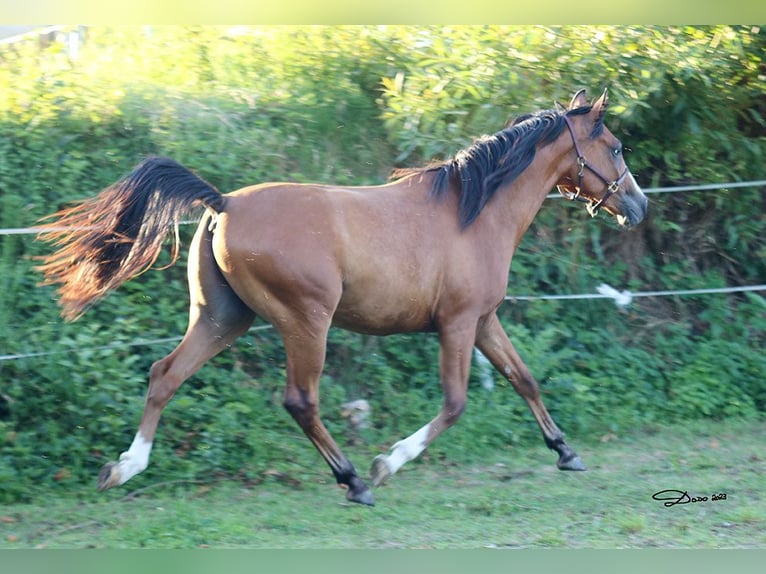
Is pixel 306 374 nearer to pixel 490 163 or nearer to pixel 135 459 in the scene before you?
pixel 135 459

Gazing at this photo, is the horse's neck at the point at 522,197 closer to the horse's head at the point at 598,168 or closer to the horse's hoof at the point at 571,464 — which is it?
the horse's head at the point at 598,168

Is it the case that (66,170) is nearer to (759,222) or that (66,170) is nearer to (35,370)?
(35,370)

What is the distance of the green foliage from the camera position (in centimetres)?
634

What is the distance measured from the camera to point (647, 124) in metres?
8.02

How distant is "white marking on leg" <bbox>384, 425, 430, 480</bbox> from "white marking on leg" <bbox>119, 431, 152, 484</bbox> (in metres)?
1.26

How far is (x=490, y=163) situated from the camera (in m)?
5.72

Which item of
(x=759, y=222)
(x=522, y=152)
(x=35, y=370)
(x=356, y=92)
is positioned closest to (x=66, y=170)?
(x=35, y=370)

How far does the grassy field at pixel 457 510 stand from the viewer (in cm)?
477

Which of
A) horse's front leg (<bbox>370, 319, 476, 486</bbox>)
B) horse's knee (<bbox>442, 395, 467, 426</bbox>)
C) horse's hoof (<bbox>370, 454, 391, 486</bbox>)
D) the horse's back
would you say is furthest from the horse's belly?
horse's hoof (<bbox>370, 454, 391, 486</bbox>)

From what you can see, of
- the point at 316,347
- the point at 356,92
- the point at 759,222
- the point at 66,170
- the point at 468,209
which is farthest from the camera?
the point at 759,222

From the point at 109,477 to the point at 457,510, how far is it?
6.00ft

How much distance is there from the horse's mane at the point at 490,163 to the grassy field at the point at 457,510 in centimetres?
160

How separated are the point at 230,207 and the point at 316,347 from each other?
2.79ft

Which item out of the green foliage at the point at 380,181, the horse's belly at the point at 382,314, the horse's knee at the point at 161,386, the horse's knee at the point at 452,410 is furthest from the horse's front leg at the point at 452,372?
the horse's knee at the point at 161,386
